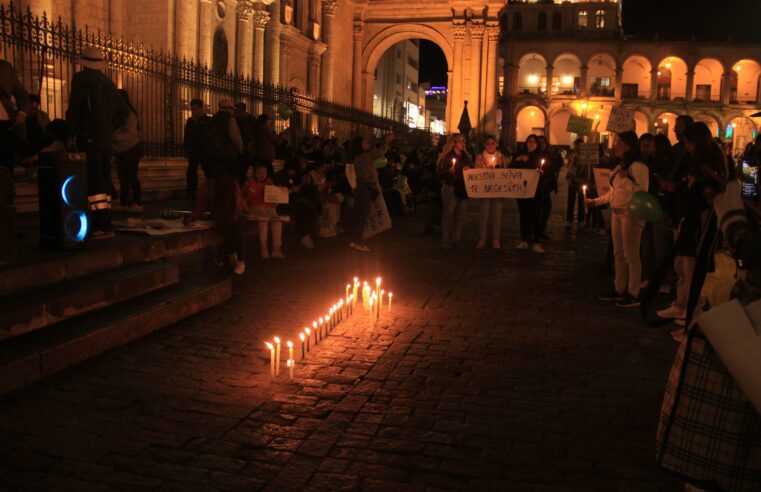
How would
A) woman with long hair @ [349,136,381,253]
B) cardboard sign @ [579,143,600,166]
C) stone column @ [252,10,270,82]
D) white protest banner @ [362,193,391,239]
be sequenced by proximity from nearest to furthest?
1. woman with long hair @ [349,136,381,253]
2. white protest banner @ [362,193,391,239]
3. cardboard sign @ [579,143,600,166]
4. stone column @ [252,10,270,82]

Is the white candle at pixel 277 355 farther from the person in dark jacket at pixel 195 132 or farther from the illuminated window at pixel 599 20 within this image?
the illuminated window at pixel 599 20

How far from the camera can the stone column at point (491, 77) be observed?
3612cm

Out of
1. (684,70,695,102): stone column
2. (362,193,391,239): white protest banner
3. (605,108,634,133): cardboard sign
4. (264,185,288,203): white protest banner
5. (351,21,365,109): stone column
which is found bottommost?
(362,193,391,239): white protest banner

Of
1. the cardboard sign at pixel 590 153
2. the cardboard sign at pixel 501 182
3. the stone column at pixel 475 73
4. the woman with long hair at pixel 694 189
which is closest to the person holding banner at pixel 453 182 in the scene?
the cardboard sign at pixel 501 182

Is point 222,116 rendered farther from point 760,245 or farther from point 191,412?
point 760,245

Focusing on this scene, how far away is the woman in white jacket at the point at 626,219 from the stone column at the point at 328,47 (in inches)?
1062

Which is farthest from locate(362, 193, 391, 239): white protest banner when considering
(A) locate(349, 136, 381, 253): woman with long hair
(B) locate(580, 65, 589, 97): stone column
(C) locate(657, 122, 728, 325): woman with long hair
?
(B) locate(580, 65, 589, 97): stone column

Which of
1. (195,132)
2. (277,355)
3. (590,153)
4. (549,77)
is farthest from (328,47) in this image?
(549,77)

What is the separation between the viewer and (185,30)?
20.2m

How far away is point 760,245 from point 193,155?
10.6 m

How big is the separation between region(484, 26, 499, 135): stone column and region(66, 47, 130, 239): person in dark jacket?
3019cm

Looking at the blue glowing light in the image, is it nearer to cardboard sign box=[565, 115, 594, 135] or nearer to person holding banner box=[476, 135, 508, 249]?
person holding banner box=[476, 135, 508, 249]

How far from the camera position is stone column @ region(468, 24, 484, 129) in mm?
36156

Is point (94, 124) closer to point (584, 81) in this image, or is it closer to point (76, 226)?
point (76, 226)
